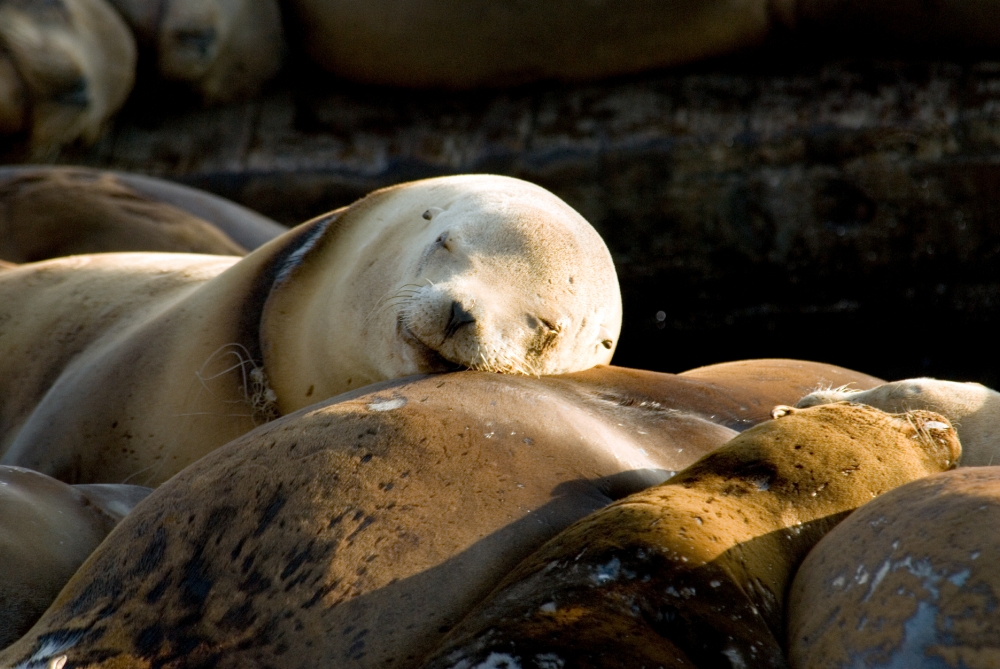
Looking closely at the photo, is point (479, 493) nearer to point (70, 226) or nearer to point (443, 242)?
point (443, 242)

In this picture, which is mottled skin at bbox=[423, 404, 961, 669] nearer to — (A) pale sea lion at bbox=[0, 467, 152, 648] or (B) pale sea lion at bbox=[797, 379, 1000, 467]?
(B) pale sea lion at bbox=[797, 379, 1000, 467]

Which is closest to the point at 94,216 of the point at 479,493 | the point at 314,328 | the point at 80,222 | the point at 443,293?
the point at 80,222

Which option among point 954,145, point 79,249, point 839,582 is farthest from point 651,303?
point 839,582

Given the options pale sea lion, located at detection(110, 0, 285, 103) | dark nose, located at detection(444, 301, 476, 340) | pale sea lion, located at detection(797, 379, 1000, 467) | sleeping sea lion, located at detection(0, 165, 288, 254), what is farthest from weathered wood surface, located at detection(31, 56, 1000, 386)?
dark nose, located at detection(444, 301, 476, 340)

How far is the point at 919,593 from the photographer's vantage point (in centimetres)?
184

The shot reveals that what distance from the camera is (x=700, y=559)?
2049 mm

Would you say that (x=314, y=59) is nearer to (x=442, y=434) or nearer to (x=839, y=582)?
(x=442, y=434)

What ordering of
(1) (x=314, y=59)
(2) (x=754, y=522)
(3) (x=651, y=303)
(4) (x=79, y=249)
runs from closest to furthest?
1. (2) (x=754, y=522)
2. (4) (x=79, y=249)
3. (3) (x=651, y=303)
4. (1) (x=314, y=59)

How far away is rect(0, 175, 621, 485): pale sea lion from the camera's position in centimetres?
328

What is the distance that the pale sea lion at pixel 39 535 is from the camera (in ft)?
8.01

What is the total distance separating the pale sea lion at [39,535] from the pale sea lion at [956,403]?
1660 mm

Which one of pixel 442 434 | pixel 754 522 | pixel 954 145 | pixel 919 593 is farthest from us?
pixel 954 145

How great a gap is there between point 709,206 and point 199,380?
334 centimetres

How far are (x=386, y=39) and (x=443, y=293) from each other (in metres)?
4.05
